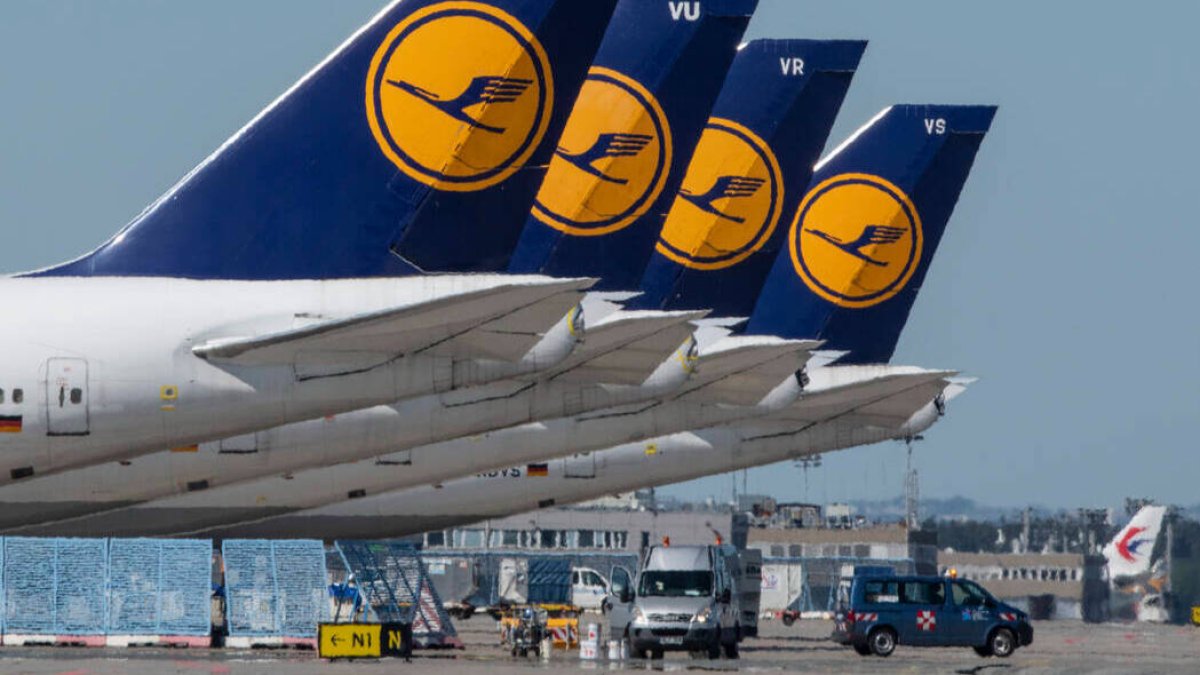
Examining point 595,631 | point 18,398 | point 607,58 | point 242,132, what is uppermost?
point 607,58

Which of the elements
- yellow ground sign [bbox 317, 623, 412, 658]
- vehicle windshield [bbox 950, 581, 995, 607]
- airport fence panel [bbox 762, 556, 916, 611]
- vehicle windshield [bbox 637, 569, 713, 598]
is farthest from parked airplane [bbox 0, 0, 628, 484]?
airport fence panel [bbox 762, 556, 916, 611]

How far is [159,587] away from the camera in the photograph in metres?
55.5

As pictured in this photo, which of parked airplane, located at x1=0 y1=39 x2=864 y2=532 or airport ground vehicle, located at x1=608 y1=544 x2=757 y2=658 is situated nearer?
parked airplane, located at x1=0 y1=39 x2=864 y2=532

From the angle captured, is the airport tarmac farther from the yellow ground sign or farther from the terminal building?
the terminal building

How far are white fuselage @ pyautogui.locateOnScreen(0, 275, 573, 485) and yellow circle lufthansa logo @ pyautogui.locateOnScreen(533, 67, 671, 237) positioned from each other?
1151 centimetres

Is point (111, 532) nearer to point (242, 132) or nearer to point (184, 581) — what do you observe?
point (184, 581)

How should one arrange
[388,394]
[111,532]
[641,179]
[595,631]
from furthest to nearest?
[111,532]
[595,631]
[641,179]
[388,394]

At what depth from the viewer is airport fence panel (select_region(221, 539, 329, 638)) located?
5519 cm

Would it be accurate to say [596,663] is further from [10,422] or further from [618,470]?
[10,422]

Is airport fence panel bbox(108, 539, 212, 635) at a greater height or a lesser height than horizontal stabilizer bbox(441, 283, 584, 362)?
lesser

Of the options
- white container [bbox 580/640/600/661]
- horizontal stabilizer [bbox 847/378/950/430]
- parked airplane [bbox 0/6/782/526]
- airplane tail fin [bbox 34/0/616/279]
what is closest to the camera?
airplane tail fin [bbox 34/0/616/279]

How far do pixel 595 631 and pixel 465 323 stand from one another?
18.3m

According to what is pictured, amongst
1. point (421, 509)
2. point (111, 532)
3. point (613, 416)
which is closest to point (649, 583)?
point (613, 416)

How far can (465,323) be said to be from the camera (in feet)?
114
